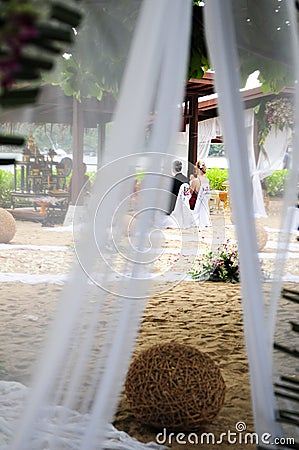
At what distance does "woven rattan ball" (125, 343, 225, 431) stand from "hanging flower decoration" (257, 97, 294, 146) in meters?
1.06

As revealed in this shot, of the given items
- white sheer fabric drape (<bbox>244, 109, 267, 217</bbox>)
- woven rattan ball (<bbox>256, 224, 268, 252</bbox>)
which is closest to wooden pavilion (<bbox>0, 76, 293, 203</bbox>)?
white sheer fabric drape (<bbox>244, 109, 267, 217</bbox>)

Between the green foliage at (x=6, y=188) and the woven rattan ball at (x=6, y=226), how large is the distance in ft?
0.18

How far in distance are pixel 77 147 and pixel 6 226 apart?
0.50 m

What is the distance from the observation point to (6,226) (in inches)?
99.3

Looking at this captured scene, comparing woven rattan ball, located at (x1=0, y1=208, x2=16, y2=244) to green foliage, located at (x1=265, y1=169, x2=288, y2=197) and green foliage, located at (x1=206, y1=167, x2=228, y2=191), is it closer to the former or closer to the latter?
green foliage, located at (x1=265, y1=169, x2=288, y2=197)

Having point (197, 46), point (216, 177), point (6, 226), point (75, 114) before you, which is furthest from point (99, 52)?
point (216, 177)

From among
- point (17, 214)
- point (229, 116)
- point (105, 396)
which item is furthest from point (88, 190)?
point (105, 396)

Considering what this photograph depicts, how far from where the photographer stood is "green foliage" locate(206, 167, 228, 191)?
10252 millimetres

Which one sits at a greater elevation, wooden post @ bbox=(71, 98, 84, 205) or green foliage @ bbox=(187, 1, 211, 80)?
green foliage @ bbox=(187, 1, 211, 80)

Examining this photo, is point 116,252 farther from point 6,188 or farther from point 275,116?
point 275,116

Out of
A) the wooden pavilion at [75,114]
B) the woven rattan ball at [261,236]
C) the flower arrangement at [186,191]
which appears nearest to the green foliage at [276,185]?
the woven rattan ball at [261,236]

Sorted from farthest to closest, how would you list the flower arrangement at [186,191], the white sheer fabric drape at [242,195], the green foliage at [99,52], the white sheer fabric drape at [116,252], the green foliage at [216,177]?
the green foliage at [216,177], the flower arrangement at [186,191], the green foliage at [99,52], the white sheer fabric drape at [242,195], the white sheer fabric drape at [116,252]

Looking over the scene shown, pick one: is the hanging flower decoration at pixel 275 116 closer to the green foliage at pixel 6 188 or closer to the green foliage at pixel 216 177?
the green foliage at pixel 6 188

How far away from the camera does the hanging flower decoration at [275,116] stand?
6.97 ft
